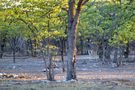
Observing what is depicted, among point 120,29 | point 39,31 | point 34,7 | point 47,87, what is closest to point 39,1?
point 34,7

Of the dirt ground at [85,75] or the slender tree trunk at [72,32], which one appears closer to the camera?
the slender tree trunk at [72,32]

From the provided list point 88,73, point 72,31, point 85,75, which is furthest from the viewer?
point 88,73

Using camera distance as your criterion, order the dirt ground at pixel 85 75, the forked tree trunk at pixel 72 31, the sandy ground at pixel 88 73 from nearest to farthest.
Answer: the forked tree trunk at pixel 72 31, the dirt ground at pixel 85 75, the sandy ground at pixel 88 73

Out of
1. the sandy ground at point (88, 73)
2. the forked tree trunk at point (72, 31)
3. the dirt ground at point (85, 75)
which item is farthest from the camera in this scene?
the sandy ground at point (88, 73)

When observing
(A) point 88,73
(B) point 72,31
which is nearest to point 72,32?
(B) point 72,31

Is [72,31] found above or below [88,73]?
above

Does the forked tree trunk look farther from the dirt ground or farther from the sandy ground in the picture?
the sandy ground

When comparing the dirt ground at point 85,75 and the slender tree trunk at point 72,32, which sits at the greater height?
the slender tree trunk at point 72,32

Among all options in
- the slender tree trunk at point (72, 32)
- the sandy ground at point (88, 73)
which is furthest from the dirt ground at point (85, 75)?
the slender tree trunk at point (72, 32)

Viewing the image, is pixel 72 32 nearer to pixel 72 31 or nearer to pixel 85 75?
pixel 72 31

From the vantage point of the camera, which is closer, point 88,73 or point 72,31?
point 72,31

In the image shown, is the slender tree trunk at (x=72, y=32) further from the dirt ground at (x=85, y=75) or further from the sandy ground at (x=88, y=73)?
the sandy ground at (x=88, y=73)

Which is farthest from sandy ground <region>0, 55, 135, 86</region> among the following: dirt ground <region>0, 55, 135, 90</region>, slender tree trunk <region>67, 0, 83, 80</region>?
slender tree trunk <region>67, 0, 83, 80</region>

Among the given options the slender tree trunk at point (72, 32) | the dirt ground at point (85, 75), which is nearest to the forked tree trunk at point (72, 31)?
the slender tree trunk at point (72, 32)
